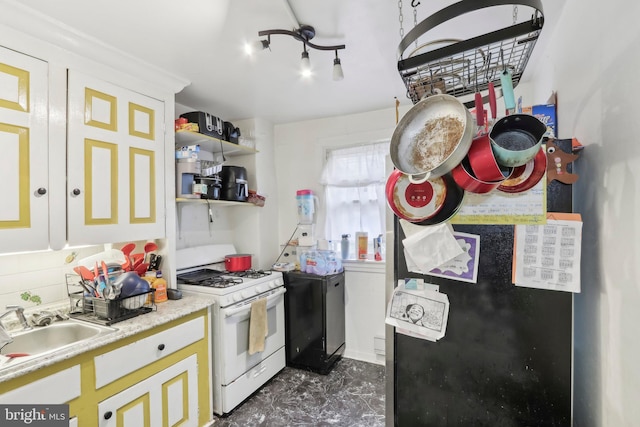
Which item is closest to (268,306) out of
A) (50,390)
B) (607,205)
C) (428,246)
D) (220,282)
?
(220,282)

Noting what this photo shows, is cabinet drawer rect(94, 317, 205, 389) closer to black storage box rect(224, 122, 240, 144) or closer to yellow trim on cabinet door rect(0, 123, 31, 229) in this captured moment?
yellow trim on cabinet door rect(0, 123, 31, 229)

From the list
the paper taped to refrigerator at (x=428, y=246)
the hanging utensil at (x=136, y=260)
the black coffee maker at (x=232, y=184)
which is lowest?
the hanging utensil at (x=136, y=260)

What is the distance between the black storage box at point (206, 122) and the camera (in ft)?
7.72

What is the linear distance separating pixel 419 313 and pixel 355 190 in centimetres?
195

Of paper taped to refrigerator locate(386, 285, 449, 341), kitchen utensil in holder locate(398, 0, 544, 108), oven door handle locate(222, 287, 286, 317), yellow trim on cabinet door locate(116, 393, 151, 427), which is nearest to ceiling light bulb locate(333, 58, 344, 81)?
kitchen utensil in holder locate(398, 0, 544, 108)

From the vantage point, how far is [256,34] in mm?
1601

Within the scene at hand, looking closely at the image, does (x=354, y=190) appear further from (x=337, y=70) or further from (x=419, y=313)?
(x=419, y=313)

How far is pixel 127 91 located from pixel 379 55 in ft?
5.06

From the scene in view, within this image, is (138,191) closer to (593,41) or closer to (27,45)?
(27,45)

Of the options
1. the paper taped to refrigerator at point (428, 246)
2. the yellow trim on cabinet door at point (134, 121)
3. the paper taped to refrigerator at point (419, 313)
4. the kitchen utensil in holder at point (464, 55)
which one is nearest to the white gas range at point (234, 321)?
the yellow trim on cabinet door at point (134, 121)

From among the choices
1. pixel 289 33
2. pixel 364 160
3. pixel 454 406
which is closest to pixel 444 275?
pixel 454 406

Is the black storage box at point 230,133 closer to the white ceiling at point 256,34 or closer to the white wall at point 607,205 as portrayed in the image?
the white ceiling at point 256,34

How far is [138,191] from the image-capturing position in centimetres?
194

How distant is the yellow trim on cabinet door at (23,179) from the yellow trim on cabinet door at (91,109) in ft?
0.96
